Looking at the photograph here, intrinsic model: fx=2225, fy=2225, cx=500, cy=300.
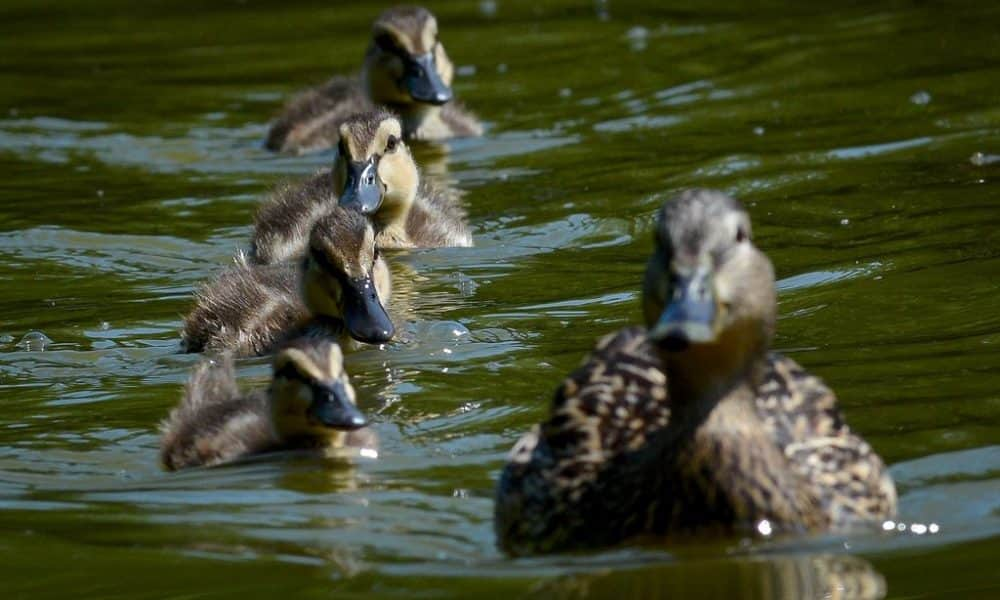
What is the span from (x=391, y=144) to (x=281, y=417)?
11.0ft

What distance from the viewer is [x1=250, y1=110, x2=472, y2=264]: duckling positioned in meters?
8.80

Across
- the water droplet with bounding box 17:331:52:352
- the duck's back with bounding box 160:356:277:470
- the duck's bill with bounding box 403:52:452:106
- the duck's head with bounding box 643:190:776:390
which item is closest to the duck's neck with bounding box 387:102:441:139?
the duck's bill with bounding box 403:52:452:106

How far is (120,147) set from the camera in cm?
1139

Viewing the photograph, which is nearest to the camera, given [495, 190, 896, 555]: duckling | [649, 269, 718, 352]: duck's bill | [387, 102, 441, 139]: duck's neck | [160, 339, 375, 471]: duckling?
[649, 269, 718, 352]: duck's bill

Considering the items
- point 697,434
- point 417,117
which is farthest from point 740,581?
point 417,117

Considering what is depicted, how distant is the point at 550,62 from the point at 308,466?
23.1 ft

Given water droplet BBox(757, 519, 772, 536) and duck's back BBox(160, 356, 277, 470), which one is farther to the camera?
duck's back BBox(160, 356, 277, 470)

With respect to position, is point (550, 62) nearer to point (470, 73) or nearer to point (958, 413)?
point (470, 73)

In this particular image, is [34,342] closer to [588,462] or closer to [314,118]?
[588,462]

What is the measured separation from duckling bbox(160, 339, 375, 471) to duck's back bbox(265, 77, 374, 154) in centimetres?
490

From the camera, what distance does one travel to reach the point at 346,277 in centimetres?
731

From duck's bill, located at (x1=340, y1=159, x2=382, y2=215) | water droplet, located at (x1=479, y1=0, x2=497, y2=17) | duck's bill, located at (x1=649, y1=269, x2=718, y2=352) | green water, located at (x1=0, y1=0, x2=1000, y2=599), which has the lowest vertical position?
green water, located at (x1=0, y1=0, x2=1000, y2=599)

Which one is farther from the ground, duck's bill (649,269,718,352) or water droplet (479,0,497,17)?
duck's bill (649,269,718,352)

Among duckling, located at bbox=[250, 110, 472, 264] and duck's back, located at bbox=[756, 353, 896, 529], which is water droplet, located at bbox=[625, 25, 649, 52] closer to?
duckling, located at bbox=[250, 110, 472, 264]
